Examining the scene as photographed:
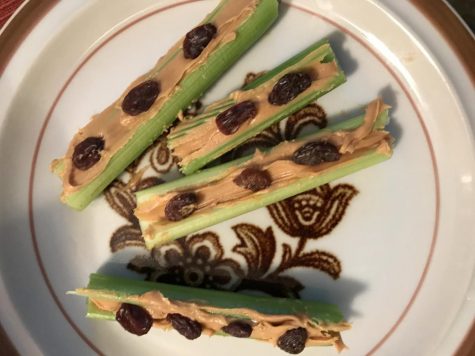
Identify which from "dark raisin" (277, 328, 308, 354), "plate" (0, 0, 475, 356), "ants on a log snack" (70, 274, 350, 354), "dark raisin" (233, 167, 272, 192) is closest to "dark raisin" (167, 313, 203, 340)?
"ants on a log snack" (70, 274, 350, 354)

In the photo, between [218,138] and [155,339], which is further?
[155,339]

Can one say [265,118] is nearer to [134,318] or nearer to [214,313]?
[214,313]

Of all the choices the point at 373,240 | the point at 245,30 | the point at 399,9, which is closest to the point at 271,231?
the point at 373,240

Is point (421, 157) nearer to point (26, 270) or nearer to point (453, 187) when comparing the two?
point (453, 187)

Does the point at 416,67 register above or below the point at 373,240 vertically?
above

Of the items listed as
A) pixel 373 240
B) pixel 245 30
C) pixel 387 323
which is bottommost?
pixel 387 323

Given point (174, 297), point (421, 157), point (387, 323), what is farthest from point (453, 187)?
point (174, 297)

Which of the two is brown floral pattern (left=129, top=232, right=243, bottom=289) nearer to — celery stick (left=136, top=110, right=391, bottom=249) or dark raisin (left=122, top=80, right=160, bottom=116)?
celery stick (left=136, top=110, right=391, bottom=249)
